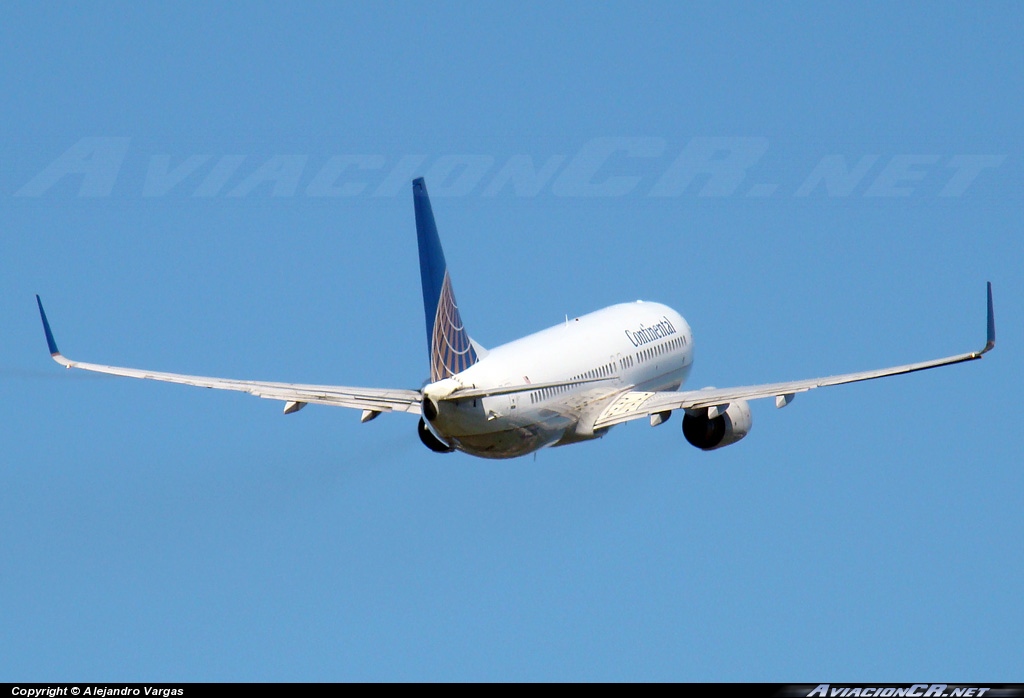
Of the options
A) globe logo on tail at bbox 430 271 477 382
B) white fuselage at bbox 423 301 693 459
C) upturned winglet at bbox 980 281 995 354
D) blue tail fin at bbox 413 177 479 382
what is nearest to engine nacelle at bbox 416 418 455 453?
white fuselage at bbox 423 301 693 459

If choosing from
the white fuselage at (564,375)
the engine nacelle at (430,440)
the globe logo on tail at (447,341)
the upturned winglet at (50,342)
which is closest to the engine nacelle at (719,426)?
the white fuselage at (564,375)

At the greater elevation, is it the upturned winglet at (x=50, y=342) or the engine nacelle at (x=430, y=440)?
the upturned winglet at (x=50, y=342)

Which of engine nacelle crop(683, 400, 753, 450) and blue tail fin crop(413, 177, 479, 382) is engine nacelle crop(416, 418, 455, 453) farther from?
engine nacelle crop(683, 400, 753, 450)

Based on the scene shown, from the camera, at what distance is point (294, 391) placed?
65438mm

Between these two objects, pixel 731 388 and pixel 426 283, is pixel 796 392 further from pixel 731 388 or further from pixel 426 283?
pixel 426 283

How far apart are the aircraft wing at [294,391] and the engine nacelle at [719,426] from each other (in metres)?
9.21

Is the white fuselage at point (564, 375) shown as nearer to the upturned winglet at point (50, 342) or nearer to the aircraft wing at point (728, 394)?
the aircraft wing at point (728, 394)

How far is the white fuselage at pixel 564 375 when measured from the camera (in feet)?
202

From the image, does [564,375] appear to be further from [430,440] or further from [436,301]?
[436,301]

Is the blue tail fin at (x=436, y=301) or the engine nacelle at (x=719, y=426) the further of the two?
the engine nacelle at (x=719, y=426)

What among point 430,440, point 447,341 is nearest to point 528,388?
point 447,341

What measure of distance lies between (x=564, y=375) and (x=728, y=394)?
522cm

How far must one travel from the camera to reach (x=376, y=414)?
2579 inches
